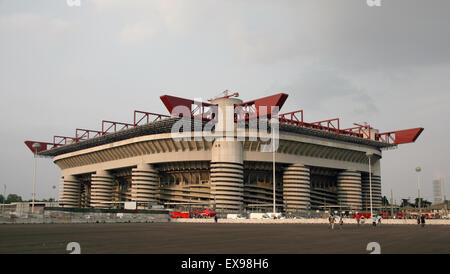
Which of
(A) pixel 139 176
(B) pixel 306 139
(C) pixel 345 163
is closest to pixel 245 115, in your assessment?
(B) pixel 306 139

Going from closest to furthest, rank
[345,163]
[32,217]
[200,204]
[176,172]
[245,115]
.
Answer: [32,217]
[245,115]
[200,204]
[176,172]
[345,163]

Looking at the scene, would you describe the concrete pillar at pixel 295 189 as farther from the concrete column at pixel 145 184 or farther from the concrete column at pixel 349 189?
the concrete column at pixel 145 184

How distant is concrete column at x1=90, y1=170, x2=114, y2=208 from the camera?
110 m

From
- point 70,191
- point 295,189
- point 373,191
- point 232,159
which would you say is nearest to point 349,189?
point 373,191

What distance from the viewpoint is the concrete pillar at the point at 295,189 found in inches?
3762

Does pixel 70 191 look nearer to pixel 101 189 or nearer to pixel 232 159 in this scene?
pixel 101 189

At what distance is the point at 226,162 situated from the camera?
88.3 meters

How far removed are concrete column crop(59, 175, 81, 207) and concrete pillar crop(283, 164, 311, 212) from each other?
67.0 meters

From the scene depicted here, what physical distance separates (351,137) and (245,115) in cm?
3263

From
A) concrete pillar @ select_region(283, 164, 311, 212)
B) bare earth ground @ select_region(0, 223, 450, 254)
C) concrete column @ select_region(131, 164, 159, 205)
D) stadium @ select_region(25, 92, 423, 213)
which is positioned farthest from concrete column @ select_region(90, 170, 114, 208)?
bare earth ground @ select_region(0, 223, 450, 254)

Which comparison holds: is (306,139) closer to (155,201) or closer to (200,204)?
(200,204)

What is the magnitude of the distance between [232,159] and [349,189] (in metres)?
38.1

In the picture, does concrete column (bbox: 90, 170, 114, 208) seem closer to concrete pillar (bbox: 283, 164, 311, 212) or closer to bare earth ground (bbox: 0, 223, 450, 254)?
concrete pillar (bbox: 283, 164, 311, 212)
